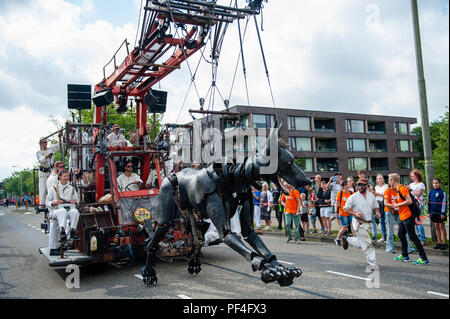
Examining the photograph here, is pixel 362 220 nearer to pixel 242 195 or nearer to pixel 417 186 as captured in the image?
pixel 417 186

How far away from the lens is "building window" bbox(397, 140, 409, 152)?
2403 inches

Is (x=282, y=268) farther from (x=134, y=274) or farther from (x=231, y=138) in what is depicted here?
(x=134, y=274)

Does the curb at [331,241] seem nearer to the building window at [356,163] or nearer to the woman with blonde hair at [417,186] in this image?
the woman with blonde hair at [417,186]

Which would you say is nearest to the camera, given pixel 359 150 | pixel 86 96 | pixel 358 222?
pixel 358 222

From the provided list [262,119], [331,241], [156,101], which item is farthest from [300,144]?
[156,101]

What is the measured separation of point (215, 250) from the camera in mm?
10883

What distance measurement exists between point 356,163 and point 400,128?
12092 millimetres

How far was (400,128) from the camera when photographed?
202 feet

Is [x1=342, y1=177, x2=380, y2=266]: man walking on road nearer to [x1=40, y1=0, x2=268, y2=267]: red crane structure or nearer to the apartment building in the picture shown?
[x1=40, y1=0, x2=268, y2=267]: red crane structure

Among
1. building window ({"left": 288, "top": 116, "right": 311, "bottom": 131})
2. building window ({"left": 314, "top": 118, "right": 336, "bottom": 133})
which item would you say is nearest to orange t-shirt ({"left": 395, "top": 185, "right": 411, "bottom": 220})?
building window ({"left": 288, "top": 116, "right": 311, "bottom": 131})

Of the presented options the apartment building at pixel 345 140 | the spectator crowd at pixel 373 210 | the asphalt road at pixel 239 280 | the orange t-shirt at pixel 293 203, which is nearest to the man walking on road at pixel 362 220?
the spectator crowd at pixel 373 210

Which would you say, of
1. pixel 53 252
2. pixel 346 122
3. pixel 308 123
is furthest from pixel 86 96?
pixel 346 122

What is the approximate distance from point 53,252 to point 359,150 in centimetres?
5446

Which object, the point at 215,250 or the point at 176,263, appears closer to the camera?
the point at 176,263
